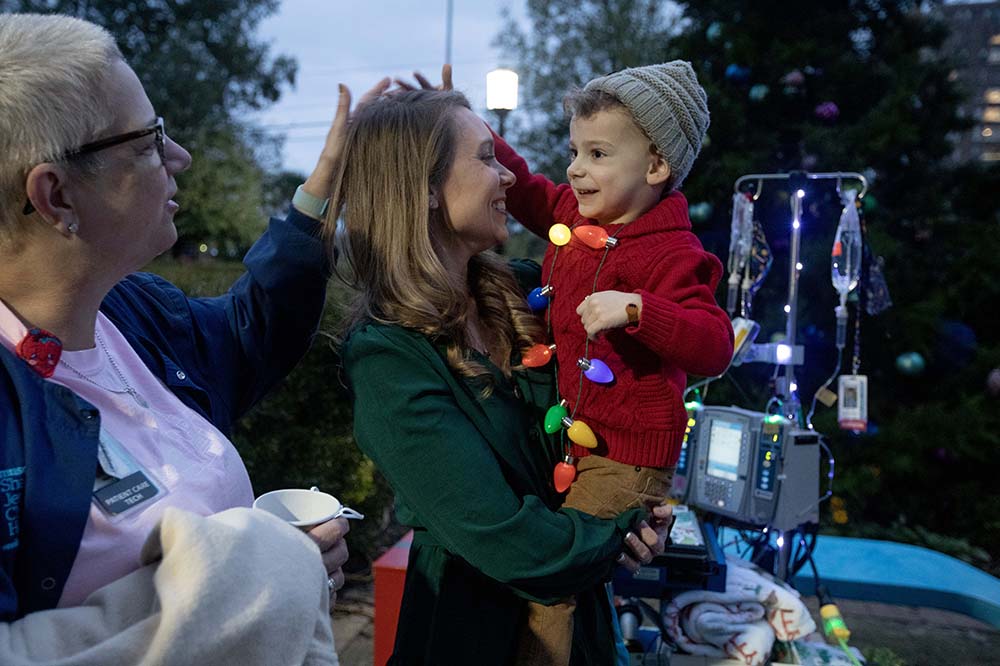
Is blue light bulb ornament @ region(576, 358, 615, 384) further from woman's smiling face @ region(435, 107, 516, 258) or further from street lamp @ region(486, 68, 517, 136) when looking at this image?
street lamp @ region(486, 68, 517, 136)

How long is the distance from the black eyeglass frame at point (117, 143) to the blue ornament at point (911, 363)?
5.27 meters

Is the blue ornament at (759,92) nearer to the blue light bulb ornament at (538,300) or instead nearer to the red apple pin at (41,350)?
the blue light bulb ornament at (538,300)

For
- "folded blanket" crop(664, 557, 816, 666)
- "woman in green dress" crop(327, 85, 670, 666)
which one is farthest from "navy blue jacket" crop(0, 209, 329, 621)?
"folded blanket" crop(664, 557, 816, 666)

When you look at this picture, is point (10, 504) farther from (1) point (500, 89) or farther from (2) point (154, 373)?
(1) point (500, 89)

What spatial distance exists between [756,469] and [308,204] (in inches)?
87.3

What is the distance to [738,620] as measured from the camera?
261 cm

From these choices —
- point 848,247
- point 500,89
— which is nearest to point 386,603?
point 848,247

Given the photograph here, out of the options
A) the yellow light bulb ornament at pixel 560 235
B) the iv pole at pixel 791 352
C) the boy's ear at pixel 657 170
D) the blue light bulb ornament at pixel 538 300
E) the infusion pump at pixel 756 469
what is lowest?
the infusion pump at pixel 756 469

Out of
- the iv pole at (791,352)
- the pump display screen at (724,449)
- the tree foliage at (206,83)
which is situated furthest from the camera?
the tree foliage at (206,83)

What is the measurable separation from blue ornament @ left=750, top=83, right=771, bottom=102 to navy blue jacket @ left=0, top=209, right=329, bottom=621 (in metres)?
4.47

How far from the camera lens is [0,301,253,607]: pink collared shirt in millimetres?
988

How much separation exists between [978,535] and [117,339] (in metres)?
6.05

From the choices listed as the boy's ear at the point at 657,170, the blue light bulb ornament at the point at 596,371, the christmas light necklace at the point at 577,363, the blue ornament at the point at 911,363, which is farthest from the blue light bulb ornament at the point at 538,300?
the blue ornament at the point at 911,363

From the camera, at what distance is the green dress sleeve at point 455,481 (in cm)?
131
